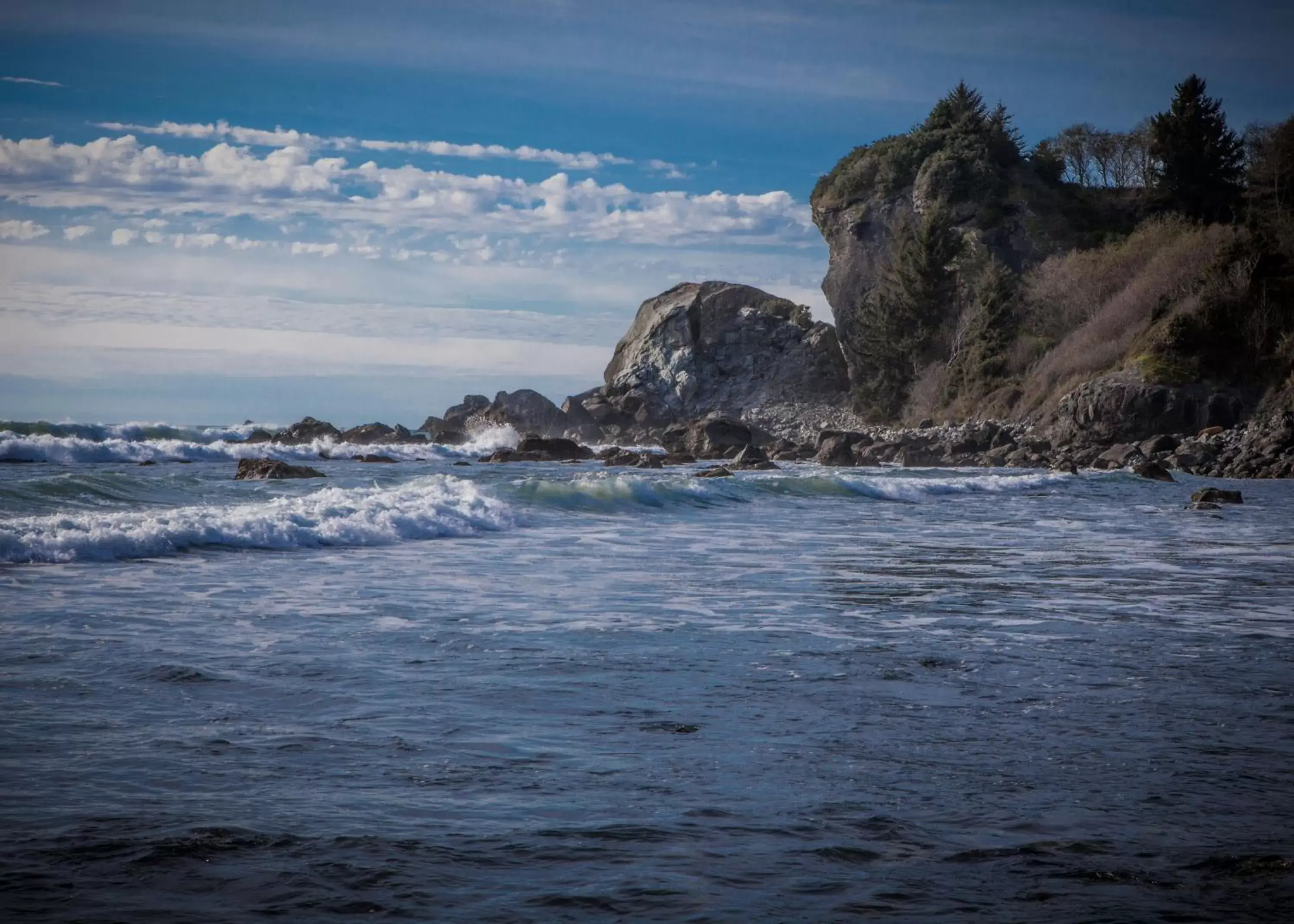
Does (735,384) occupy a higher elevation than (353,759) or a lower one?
higher

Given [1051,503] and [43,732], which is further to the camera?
[1051,503]

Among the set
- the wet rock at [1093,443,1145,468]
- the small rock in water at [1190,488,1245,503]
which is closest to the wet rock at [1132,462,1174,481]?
the wet rock at [1093,443,1145,468]

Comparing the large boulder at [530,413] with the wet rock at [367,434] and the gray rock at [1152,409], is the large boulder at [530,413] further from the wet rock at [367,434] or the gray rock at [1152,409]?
the gray rock at [1152,409]

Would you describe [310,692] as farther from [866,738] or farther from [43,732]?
[866,738]

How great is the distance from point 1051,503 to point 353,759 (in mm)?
20446

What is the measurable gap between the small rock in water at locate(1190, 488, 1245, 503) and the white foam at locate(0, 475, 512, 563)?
528 inches

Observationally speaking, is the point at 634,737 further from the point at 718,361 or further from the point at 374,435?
the point at 718,361

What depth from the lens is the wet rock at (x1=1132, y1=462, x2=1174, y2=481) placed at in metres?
30.0

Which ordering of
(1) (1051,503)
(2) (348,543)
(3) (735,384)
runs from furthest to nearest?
(3) (735,384), (1) (1051,503), (2) (348,543)

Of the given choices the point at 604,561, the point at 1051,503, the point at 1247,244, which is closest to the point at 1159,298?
the point at 1247,244

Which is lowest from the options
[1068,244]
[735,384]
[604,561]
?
[604,561]

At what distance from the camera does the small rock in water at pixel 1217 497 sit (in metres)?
21.1

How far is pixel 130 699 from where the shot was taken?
211 inches

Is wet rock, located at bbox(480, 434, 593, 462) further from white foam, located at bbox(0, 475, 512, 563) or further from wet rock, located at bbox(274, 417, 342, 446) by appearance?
white foam, located at bbox(0, 475, 512, 563)
